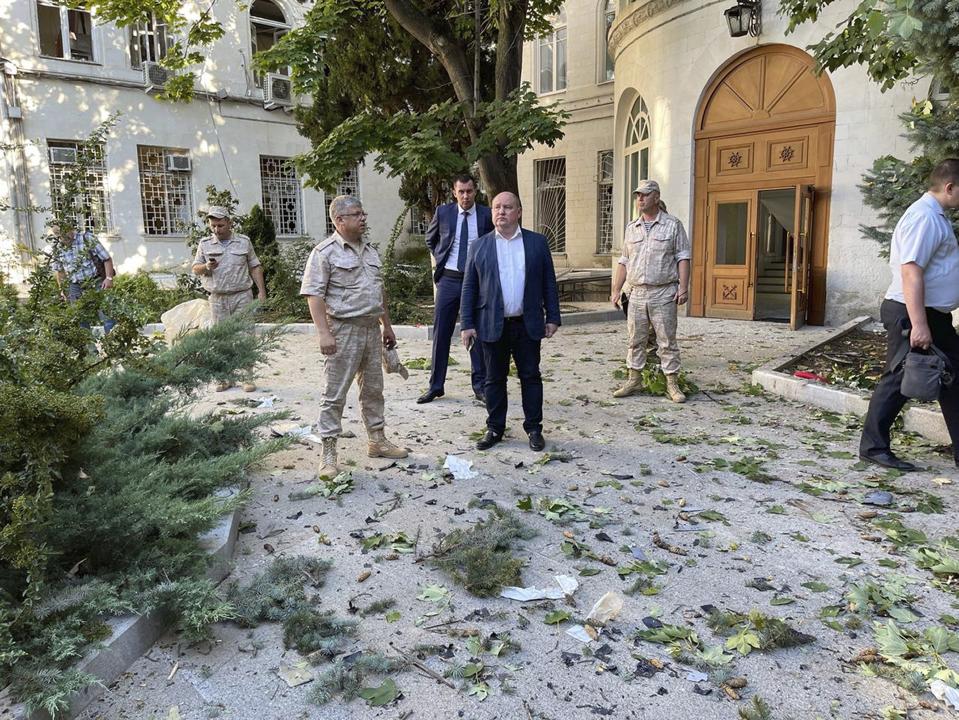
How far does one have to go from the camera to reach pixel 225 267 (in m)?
7.10

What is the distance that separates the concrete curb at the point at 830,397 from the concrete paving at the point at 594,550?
19 centimetres

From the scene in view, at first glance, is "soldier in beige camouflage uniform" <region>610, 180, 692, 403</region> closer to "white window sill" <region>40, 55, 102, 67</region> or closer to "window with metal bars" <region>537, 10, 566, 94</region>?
"white window sill" <region>40, 55, 102, 67</region>

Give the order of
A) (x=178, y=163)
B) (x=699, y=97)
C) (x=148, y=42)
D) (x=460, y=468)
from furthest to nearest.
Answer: (x=178, y=163), (x=148, y=42), (x=699, y=97), (x=460, y=468)

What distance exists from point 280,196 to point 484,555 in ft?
64.8

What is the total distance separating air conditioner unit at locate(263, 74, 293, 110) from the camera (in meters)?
20.4

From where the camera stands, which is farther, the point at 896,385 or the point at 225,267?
the point at 225,267

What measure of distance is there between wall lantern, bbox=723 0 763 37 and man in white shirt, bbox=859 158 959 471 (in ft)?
25.6

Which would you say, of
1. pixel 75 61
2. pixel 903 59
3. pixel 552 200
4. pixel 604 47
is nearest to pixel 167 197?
pixel 75 61

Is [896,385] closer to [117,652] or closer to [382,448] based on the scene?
[382,448]

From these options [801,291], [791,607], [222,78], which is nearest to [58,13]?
[222,78]

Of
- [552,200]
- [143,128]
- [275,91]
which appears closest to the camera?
[143,128]

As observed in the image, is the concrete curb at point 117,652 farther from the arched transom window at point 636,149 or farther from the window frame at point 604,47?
the window frame at point 604,47

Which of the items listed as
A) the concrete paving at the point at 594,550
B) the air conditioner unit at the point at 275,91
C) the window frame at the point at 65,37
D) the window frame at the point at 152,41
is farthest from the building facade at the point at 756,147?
the window frame at the point at 65,37

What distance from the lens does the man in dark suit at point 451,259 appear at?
6.45 metres
